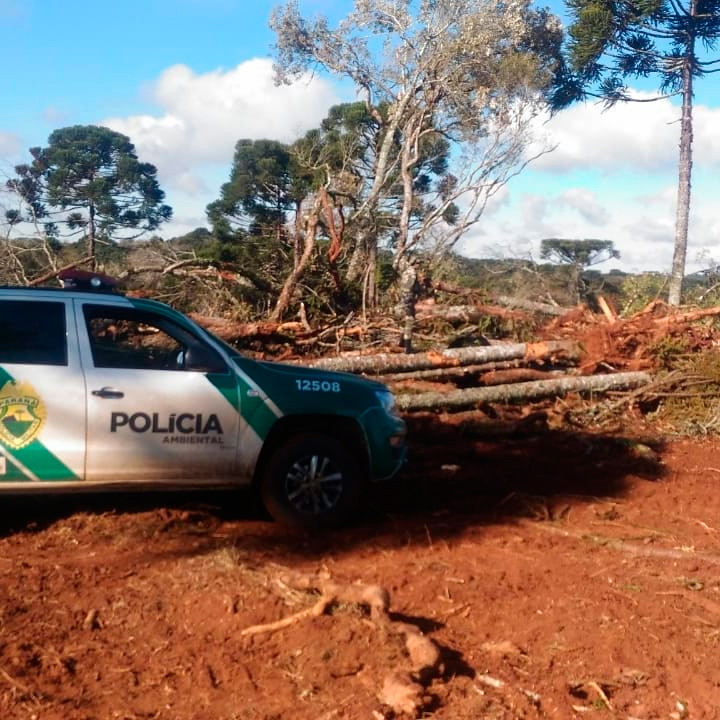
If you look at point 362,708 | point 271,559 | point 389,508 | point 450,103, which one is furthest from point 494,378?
point 450,103

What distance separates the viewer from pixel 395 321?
14.0m

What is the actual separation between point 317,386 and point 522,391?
19.4ft

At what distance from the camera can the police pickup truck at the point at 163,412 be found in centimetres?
629

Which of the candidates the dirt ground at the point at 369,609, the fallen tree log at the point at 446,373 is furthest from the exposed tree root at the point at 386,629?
the fallen tree log at the point at 446,373

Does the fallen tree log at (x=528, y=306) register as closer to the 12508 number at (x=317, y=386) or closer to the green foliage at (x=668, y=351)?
the green foliage at (x=668, y=351)

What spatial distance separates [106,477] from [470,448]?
17.0 ft

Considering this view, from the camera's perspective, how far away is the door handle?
6.38 meters

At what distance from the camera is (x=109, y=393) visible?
6.40 meters

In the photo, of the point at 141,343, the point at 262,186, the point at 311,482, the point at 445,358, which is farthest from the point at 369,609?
the point at 262,186

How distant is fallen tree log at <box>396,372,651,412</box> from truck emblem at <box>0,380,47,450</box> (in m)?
5.66

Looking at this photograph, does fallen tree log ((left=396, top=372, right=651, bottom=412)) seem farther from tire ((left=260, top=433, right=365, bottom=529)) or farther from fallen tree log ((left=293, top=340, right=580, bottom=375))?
tire ((left=260, top=433, right=365, bottom=529))

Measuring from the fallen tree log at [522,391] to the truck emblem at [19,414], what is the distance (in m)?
5.66

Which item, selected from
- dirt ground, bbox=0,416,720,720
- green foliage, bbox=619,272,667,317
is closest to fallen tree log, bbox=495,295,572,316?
green foliage, bbox=619,272,667,317

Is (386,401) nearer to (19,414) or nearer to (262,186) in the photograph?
(19,414)
